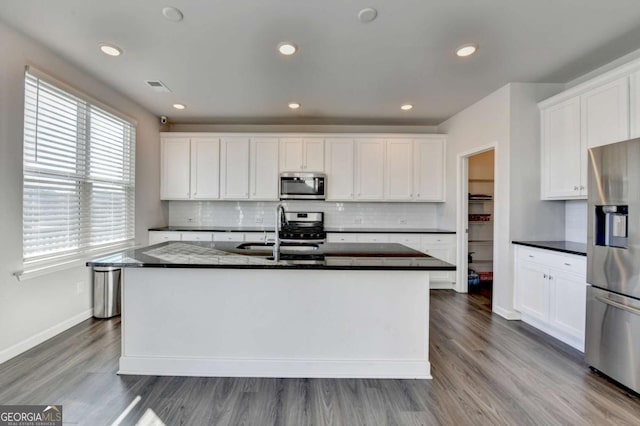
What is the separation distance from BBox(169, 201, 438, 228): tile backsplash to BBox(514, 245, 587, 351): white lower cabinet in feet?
6.32

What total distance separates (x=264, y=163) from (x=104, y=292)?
271 cm

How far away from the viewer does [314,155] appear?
4.69m

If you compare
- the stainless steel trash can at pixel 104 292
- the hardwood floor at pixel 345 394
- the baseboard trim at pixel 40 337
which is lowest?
the hardwood floor at pixel 345 394

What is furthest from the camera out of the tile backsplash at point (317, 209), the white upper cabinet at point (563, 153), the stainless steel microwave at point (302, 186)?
the tile backsplash at point (317, 209)

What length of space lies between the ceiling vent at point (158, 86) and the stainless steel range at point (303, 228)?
2.25 metres

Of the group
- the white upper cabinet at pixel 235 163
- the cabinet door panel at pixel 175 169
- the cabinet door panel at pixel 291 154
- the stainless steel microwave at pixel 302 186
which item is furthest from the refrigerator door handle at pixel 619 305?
the cabinet door panel at pixel 175 169

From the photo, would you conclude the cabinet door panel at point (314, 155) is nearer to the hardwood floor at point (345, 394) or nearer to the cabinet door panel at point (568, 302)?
the hardwood floor at point (345, 394)

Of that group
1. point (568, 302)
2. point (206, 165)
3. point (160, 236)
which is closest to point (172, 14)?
point (206, 165)

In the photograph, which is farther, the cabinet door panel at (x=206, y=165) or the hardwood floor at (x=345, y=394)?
the cabinet door panel at (x=206, y=165)

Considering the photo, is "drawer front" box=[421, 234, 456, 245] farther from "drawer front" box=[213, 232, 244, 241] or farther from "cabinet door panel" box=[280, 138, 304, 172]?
"drawer front" box=[213, 232, 244, 241]

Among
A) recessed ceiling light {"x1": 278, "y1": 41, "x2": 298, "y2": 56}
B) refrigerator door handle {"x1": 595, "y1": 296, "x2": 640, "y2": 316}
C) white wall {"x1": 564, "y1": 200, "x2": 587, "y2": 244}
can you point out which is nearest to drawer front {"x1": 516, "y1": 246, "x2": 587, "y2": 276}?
refrigerator door handle {"x1": 595, "y1": 296, "x2": 640, "y2": 316}

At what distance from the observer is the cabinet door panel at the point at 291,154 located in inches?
184

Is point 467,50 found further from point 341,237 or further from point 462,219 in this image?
point 341,237

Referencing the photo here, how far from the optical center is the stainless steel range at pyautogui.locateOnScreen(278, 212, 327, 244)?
443 cm
